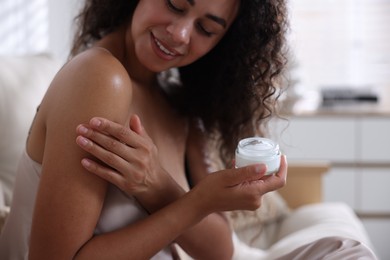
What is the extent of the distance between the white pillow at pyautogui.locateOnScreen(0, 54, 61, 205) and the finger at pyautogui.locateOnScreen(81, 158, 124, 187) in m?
0.69

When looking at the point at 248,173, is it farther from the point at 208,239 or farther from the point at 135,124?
the point at 208,239

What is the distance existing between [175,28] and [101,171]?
1.08ft

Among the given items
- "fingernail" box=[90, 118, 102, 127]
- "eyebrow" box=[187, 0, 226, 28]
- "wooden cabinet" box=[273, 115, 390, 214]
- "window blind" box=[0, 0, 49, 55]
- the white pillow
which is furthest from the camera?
"wooden cabinet" box=[273, 115, 390, 214]

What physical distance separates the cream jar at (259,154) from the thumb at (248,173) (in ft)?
0.05

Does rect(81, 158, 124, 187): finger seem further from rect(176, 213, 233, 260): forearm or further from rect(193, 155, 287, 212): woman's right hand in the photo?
rect(176, 213, 233, 260): forearm

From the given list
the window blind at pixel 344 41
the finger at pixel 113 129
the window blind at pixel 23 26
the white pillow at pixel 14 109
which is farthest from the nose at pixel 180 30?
the window blind at pixel 344 41

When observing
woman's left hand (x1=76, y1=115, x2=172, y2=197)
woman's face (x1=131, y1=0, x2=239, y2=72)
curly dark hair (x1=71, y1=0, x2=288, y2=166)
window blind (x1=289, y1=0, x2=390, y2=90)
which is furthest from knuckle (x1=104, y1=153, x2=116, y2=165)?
window blind (x1=289, y1=0, x2=390, y2=90)

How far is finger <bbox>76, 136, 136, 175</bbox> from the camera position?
44.1 inches

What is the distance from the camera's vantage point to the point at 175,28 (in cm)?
128

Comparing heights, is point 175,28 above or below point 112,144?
above

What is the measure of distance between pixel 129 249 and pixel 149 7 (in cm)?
47

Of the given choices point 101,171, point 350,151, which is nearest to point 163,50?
point 101,171

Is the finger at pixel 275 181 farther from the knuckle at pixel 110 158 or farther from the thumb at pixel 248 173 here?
the knuckle at pixel 110 158

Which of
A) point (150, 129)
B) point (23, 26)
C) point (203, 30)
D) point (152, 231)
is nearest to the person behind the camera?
point (152, 231)
